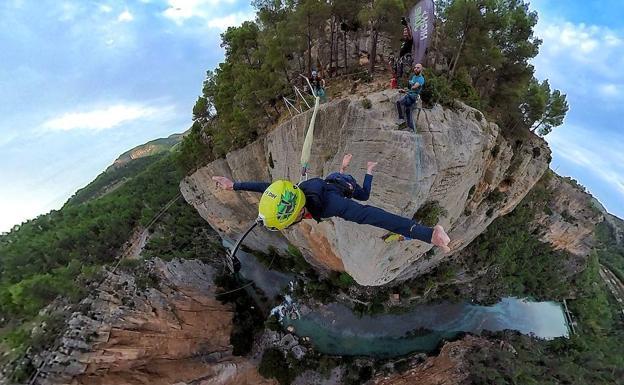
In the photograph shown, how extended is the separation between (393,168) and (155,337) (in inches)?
719

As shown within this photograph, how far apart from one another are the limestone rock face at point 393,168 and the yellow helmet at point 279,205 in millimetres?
6304

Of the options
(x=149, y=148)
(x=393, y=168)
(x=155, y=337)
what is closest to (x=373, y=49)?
(x=393, y=168)

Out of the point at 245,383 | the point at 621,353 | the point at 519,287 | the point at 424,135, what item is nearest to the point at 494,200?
the point at 424,135

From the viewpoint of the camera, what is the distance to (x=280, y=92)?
677 inches

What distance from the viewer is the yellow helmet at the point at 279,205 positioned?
616cm

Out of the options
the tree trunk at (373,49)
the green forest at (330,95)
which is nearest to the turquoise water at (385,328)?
the green forest at (330,95)

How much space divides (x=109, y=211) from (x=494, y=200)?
36317mm

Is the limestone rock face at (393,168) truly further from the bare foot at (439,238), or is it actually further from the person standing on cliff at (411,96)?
the bare foot at (439,238)

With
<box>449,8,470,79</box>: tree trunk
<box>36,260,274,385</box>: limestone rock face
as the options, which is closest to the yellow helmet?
<box>449,8,470,79</box>: tree trunk

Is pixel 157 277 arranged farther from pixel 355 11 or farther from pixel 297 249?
pixel 355 11

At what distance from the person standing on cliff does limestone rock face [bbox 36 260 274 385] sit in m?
18.5

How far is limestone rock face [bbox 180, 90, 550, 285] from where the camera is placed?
12125 mm

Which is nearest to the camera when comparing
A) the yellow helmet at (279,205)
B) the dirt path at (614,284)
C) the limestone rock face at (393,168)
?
the yellow helmet at (279,205)

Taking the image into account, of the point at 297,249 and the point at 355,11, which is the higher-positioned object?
the point at 355,11
